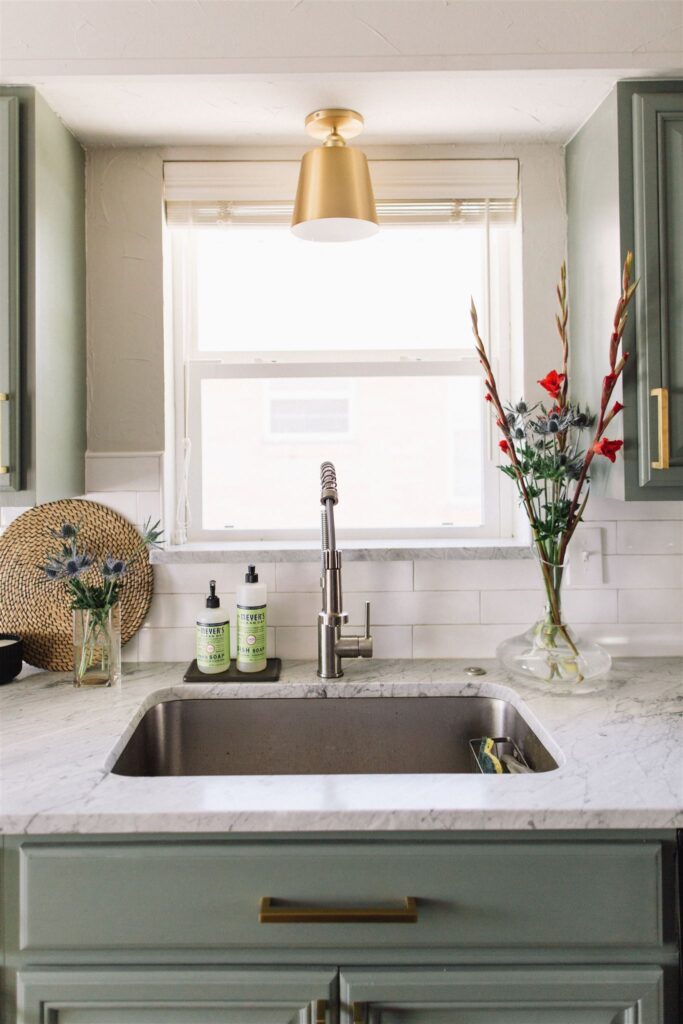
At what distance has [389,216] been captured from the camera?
1.87 metres

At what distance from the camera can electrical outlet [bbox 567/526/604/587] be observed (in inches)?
71.8

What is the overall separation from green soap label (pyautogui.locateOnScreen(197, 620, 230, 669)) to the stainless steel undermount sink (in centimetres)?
8

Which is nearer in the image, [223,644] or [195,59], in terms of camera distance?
[195,59]

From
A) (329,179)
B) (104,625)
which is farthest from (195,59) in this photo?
(104,625)

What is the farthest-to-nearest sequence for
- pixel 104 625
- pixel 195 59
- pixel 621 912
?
pixel 104 625
pixel 195 59
pixel 621 912

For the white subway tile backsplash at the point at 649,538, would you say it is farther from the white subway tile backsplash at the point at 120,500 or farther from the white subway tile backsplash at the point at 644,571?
the white subway tile backsplash at the point at 120,500

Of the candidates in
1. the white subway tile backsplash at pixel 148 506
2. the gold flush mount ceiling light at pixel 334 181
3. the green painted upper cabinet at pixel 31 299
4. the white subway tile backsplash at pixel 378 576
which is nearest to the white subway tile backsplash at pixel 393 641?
the white subway tile backsplash at pixel 378 576

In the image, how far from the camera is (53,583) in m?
1.79

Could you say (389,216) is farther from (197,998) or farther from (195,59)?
(197,998)

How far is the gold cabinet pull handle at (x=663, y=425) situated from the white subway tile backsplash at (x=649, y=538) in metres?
0.40

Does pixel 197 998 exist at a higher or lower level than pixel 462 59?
lower

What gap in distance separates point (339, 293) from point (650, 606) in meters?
1.14

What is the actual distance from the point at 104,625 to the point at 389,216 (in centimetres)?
122

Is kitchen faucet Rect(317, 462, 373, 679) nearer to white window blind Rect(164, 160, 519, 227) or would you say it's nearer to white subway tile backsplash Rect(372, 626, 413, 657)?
white subway tile backsplash Rect(372, 626, 413, 657)
